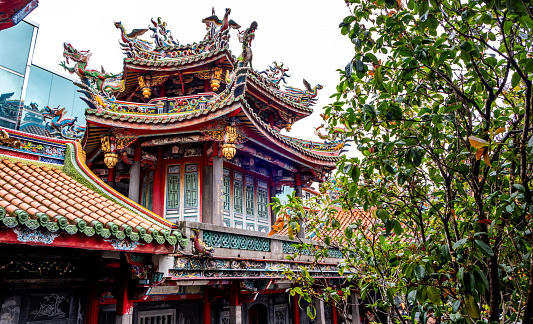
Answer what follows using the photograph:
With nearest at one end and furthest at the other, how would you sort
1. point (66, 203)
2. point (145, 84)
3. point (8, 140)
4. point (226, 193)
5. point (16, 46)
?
point (66, 203) → point (8, 140) → point (226, 193) → point (145, 84) → point (16, 46)

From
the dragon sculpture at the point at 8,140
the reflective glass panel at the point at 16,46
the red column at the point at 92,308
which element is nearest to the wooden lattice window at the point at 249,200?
the red column at the point at 92,308

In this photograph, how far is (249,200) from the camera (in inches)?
446

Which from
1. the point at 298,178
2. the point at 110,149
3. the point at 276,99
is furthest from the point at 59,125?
the point at 298,178

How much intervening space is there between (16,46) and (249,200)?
11.3m

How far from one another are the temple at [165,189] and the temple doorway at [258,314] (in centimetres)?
4

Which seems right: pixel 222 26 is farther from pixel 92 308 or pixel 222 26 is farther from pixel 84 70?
pixel 92 308

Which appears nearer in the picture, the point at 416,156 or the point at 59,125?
the point at 416,156

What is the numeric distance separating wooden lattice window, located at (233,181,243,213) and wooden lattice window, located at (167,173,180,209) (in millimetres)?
1633

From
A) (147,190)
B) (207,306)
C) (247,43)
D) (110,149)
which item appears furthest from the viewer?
(147,190)

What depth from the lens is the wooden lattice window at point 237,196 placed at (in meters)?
10.8

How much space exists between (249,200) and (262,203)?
0.64 metres

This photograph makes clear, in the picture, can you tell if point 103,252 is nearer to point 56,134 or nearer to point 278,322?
point 56,134

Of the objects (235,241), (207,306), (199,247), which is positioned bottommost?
(207,306)

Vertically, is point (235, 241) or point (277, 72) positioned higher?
point (277, 72)
